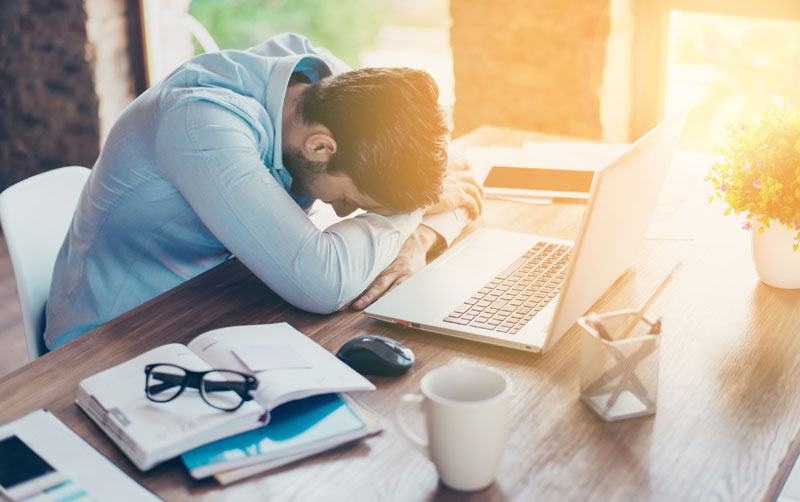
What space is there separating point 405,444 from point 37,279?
91cm

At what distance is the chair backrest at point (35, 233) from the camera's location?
1.42m

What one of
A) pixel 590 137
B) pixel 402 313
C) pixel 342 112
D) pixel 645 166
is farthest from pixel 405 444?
pixel 590 137

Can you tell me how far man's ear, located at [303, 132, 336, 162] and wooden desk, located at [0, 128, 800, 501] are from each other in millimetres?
236

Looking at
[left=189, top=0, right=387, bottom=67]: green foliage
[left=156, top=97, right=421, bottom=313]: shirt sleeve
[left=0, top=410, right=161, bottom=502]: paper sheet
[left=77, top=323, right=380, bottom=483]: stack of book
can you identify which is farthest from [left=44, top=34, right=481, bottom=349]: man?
[left=189, top=0, right=387, bottom=67]: green foliage

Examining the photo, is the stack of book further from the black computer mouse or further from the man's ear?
the man's ear

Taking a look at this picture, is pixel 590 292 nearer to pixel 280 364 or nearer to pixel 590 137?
pixel 280 364

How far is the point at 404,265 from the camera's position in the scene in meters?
1.32

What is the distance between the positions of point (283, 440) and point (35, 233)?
34.0 inches

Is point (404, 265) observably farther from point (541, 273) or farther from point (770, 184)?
point (770, 184)

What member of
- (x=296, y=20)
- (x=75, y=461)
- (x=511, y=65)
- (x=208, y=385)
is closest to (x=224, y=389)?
(x=208, y=385)

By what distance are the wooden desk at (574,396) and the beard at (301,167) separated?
0.19 meters

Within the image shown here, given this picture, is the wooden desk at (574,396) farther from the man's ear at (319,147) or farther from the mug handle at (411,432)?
the man's ear at (319,147)

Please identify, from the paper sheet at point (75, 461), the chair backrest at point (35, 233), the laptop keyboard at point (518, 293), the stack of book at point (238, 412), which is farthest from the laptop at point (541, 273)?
the chair backrest at point (35, 233)

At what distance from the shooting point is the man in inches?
46.7
